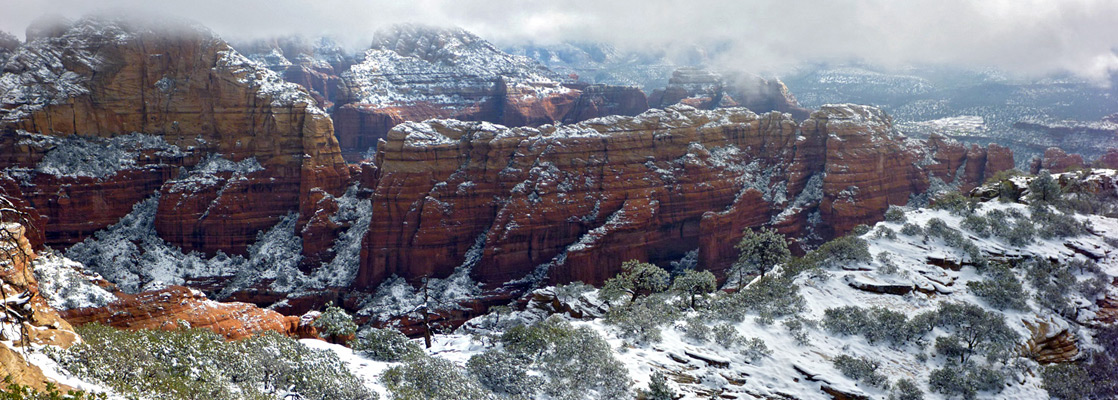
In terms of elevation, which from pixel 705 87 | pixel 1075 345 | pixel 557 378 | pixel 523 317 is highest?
pixel 705 87

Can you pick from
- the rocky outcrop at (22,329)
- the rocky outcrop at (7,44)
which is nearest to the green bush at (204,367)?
the rocky outcrop at (22,329)

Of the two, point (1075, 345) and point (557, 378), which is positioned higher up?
point (1075, 345)

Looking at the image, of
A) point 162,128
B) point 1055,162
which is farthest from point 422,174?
point 1055,162

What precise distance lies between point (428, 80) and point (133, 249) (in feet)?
274

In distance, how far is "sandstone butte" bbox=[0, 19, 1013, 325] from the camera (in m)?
55.3

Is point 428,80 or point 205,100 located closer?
point 205,100

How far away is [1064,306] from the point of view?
3055cm

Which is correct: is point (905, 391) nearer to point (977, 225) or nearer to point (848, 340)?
point (848, 340)

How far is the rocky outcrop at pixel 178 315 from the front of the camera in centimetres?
3120

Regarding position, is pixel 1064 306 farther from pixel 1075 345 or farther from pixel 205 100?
pixel 205 100

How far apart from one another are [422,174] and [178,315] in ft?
89.1

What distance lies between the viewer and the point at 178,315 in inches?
1254

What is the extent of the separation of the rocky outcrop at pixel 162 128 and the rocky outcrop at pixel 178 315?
2648cm

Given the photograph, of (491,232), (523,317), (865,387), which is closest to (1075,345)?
(865,387)
